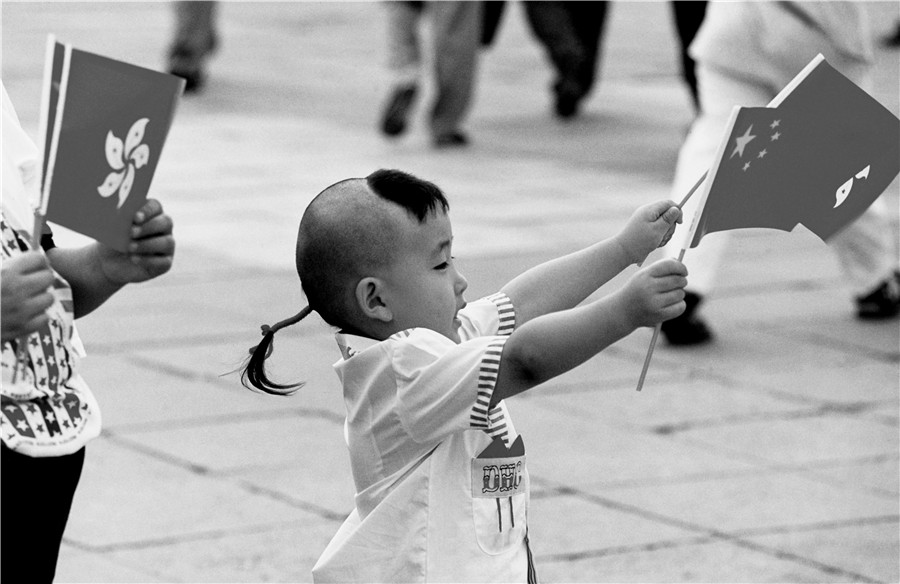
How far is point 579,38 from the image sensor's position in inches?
432

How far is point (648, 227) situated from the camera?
2.74 m

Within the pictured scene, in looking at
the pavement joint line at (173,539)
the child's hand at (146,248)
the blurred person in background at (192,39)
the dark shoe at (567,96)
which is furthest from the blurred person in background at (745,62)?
the blurred person in background at (192,39)

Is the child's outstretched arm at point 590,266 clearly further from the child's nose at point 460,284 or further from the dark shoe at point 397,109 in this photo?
the dark shoe at point 397,109

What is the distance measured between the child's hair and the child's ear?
0.06ft

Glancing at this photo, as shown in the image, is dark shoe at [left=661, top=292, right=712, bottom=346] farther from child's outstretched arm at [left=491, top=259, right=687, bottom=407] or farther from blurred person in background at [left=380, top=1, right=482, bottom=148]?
blurred person in background at [left=380, top=1, right=482, bottom=148]

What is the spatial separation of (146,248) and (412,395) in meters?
0.48

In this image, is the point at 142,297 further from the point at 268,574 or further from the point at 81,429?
the point at 81,429

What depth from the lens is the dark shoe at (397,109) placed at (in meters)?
9.86

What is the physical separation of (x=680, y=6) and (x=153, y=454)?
4293 millimetres

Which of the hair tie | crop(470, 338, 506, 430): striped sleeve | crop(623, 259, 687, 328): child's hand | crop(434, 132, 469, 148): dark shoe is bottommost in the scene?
crop(434, 132, 469, 148): dark shoe

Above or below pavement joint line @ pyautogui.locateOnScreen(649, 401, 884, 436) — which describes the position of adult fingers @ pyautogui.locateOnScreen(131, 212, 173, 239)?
above

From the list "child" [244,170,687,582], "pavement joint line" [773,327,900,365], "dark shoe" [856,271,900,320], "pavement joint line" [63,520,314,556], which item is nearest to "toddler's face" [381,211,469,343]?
"child" [244,170,687,582]

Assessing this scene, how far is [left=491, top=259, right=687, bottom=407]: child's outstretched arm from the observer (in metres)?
2.37

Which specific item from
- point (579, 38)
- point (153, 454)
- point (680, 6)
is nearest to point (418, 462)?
point (153, 454)
